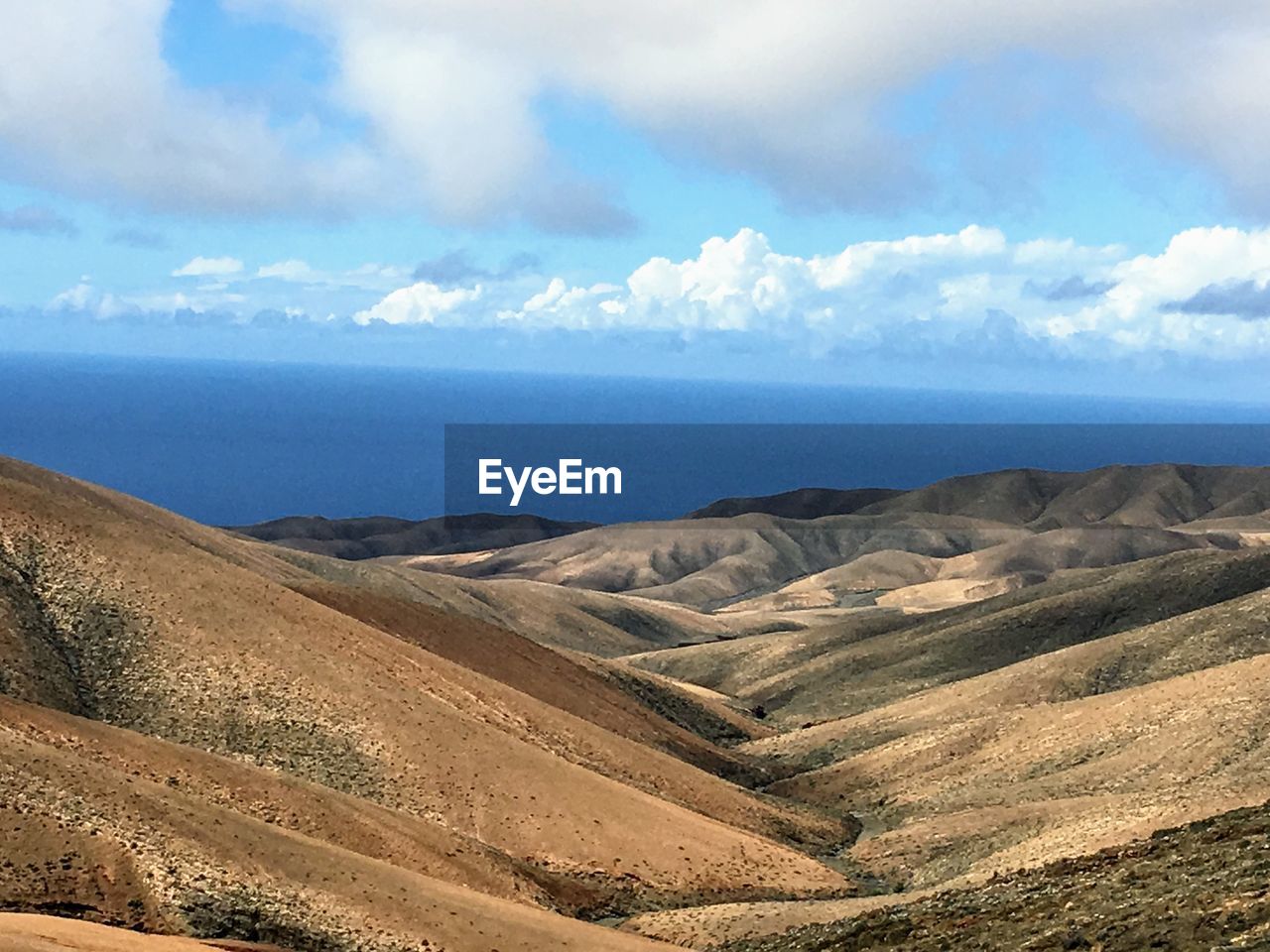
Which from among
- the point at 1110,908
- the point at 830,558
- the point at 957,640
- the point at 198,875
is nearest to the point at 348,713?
the point at 198,875

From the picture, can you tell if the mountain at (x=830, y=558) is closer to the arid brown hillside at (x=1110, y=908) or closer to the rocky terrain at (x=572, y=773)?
the rocky terrain at (x=572, y=773)

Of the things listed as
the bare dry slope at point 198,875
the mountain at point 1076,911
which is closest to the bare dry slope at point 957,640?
the mountain at point 1076,911

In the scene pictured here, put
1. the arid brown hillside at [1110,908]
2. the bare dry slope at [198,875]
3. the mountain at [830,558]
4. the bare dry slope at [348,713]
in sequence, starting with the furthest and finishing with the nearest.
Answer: the mountain at [830,558]
the bare dry slope at [348,713]
the bare dry slope at [198,875]
the arid brown hillside at [1110,908]

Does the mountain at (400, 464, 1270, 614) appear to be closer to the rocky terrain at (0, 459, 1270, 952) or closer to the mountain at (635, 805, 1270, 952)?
the rocky terrain at (0, 459, 1270, 952)

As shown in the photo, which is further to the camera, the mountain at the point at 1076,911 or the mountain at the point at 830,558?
the mountain at the point at 830,558

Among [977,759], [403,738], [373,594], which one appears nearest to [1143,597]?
[977,759]

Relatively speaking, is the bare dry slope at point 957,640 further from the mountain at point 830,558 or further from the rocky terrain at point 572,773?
the mountain at point 830,558

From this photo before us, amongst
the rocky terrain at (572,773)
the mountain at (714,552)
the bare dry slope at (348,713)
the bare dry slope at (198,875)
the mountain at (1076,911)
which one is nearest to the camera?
the mountain at (1076,911)

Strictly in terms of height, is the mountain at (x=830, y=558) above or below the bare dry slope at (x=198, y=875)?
below

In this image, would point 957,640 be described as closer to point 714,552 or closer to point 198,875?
point 198,875

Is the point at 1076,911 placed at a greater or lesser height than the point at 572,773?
greater

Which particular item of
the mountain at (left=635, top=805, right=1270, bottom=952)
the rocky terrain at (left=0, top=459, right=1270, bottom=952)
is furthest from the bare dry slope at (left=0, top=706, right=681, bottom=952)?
the mountain at (left=635, top=805, right=1270, bottom=952)
